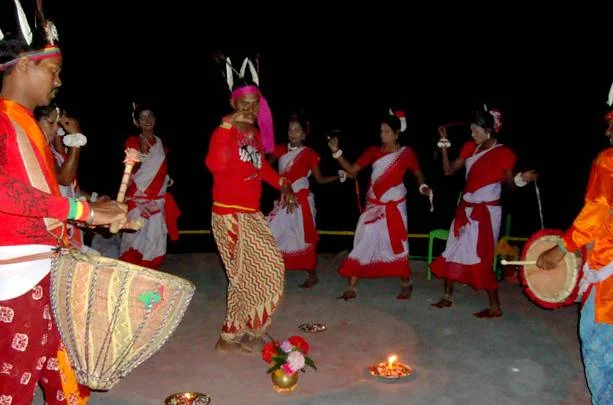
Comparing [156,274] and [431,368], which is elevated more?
[156,274]

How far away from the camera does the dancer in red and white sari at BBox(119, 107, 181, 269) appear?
20.9 feet

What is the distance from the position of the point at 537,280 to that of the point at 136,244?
13.8 ft

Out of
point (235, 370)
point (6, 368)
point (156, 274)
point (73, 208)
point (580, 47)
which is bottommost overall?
point (235, 370)

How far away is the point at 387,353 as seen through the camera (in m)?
4.60

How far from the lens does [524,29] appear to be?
29.4ft

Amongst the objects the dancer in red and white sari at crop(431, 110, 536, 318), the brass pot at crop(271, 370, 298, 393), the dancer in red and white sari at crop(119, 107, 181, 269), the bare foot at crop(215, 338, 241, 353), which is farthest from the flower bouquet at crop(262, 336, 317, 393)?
the dancer in red and white sari at crop(119, 107, 181, 269)

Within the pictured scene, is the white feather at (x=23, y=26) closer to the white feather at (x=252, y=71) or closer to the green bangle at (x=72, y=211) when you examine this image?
the green bangle at (x=72, y=211)

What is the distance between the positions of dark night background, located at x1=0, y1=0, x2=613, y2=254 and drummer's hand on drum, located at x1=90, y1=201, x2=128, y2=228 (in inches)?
272

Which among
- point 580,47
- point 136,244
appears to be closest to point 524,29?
point 580,47

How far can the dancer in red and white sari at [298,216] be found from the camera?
21.4 feet

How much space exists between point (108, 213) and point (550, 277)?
2185mm

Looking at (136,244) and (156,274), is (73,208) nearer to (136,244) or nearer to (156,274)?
(156,274)

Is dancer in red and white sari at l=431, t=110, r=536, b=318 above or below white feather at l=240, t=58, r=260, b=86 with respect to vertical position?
below

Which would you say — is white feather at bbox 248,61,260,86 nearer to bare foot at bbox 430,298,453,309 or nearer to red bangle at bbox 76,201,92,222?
red bangle at bbox 76,201,92,222
